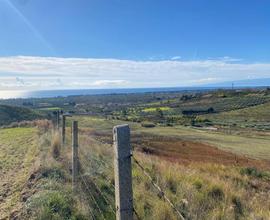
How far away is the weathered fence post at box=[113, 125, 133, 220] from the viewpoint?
3.43 meters

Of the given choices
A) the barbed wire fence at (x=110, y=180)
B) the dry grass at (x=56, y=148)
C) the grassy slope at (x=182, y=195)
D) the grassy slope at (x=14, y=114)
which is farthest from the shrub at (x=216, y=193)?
the grassy slope at (x=14, y=114)

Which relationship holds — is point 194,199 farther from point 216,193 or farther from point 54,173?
point 54,173

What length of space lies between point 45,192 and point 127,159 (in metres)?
4.13

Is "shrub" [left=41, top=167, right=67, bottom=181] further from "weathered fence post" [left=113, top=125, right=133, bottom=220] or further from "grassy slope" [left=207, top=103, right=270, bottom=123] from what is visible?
"grassy slope" [left=207, top=103, right=270, bottom=123]

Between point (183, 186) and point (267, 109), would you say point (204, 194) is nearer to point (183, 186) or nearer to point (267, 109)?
point (183, 186)

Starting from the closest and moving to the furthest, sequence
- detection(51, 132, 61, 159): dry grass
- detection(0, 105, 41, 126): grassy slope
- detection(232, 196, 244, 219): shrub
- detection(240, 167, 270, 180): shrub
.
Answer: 1. detection(232, 196, 244, 219): shrub
2. detection(51, 132, 61, 159): dry grass
3. detection(240, 167, 270, 180): shrub
4. detection(0, 105, 41, 126): grassy slope

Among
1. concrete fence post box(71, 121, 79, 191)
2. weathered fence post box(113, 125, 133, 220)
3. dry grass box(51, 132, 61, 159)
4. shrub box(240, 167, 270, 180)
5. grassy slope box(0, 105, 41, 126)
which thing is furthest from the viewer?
grassy slope box(0, 105, 41, 126)

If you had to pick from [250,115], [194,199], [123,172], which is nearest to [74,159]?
[194,199]

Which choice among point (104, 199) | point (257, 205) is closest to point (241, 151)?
point (257, 205)

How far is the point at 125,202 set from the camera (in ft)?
11.3

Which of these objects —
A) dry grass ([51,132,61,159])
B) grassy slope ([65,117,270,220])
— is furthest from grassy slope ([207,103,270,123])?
grassy slope ([65,117,270,220])

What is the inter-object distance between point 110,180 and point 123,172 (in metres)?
4.41

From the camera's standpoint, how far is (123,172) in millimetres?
3471

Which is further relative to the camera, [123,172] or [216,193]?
[216,193]
